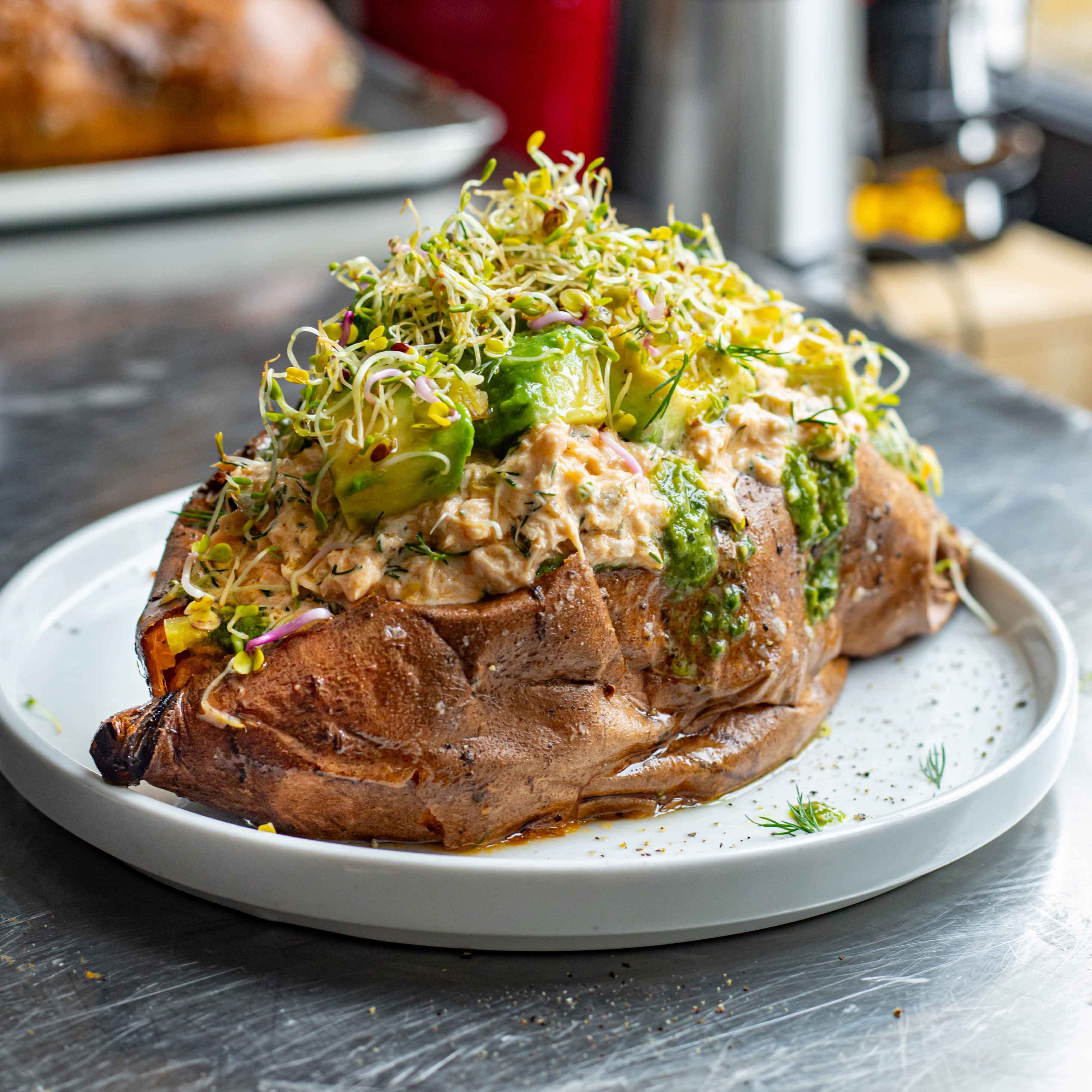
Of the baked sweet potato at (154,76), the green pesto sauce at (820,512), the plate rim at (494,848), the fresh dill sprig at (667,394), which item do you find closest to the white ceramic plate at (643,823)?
the plate rim at (494,848)

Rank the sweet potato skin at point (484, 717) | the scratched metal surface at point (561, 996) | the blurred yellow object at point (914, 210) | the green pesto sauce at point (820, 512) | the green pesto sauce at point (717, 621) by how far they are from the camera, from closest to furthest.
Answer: the scratched metal surface at point (561, 996), the sweet potato skin at point (484, 717), the green pesto sauce at point (717, 621), the green pesto sauce at point (820, 512), the blurred yellow object at point (914, 210)

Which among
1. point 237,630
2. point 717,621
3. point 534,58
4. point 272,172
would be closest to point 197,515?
point 237,630

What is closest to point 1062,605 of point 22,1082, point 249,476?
point 249,476

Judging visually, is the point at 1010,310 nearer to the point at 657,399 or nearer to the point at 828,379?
the point at 828,379

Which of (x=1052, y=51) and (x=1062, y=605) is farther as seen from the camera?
(x=1052, y=51)

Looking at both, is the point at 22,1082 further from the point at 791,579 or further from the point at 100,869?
the point at 791,579

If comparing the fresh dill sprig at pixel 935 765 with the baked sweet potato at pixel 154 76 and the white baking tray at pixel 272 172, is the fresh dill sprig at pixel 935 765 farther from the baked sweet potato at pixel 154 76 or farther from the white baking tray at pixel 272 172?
the baked sweet potato at pixel 154 76

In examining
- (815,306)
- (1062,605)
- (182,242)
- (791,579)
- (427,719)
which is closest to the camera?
(427,719)
